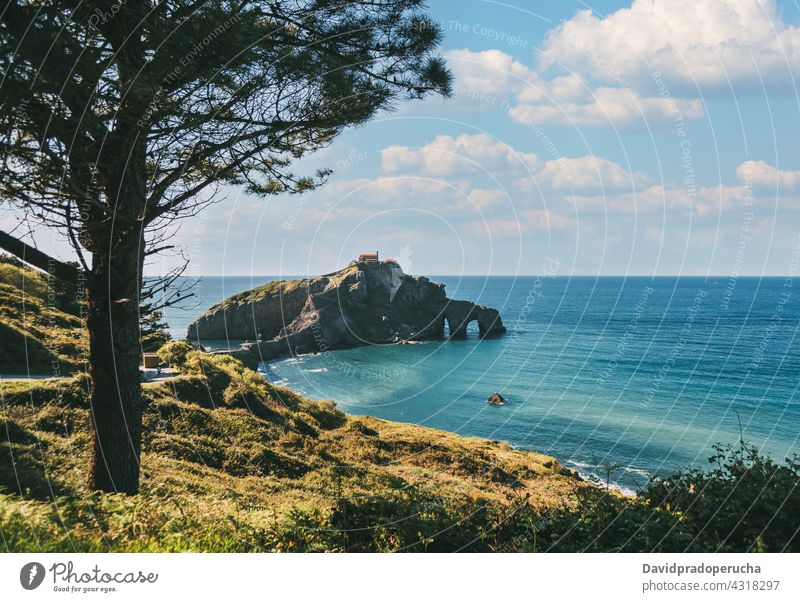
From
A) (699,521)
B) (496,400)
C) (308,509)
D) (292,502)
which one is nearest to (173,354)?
(292,502)

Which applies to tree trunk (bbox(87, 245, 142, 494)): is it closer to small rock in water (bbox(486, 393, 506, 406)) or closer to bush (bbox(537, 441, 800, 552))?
bush (bbox(537, 441, 800, 552))

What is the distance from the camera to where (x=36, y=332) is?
61.7 feet

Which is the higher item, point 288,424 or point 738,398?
point 288,424

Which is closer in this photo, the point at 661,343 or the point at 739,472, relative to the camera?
the point at 739,472

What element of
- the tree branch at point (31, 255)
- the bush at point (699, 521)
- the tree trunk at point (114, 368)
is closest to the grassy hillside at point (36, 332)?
the tree trunk at point (114, 368)

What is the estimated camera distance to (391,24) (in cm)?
807

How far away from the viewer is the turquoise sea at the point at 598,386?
3385cm

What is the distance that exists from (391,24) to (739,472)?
304 inches

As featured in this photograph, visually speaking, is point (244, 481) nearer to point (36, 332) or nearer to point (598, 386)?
point (36, 332)

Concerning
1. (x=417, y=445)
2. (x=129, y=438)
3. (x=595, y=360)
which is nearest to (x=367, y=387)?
(x=595, y=360)

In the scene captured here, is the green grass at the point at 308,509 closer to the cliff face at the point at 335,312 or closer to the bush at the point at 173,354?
the bush at the point at 173,354

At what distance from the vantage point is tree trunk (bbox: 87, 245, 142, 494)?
674 centimetres

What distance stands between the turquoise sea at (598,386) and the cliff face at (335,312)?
3013 mm
